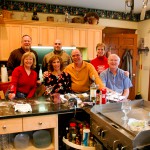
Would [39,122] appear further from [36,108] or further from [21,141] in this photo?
[21,141]

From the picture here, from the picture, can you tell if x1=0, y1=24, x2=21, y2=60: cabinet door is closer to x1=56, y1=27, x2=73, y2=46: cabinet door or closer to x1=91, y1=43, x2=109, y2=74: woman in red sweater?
x1=56, y1=27, x2=73, y2=46: cabinet door

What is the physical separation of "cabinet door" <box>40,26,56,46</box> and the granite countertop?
2431mm

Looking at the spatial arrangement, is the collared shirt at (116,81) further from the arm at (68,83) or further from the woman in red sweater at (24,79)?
the woman in red sweater at (24,79)

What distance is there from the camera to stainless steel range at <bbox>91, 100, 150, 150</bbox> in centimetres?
123

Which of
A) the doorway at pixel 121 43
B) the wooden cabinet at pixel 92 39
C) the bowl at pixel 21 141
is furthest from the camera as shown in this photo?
the doorway at pixel 121 43

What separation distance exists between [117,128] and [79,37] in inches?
138

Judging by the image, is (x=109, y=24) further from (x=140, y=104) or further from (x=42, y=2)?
(x=140, y=104)

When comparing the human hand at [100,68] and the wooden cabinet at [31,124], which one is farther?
the human hand at [100,68]

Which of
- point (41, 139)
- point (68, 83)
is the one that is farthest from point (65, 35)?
point (41, 139)

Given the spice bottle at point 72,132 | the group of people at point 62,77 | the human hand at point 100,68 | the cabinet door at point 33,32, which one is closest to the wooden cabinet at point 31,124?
the spice bottle at point 72,132

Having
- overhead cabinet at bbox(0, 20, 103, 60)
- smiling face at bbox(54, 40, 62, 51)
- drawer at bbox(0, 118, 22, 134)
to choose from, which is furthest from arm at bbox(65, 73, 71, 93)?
overhead cabinet at bbox(0, 20, 103, 60)

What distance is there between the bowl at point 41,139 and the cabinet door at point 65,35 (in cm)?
288

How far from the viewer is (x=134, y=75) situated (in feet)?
17.3

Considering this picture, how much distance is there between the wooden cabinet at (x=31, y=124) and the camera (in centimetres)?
170
